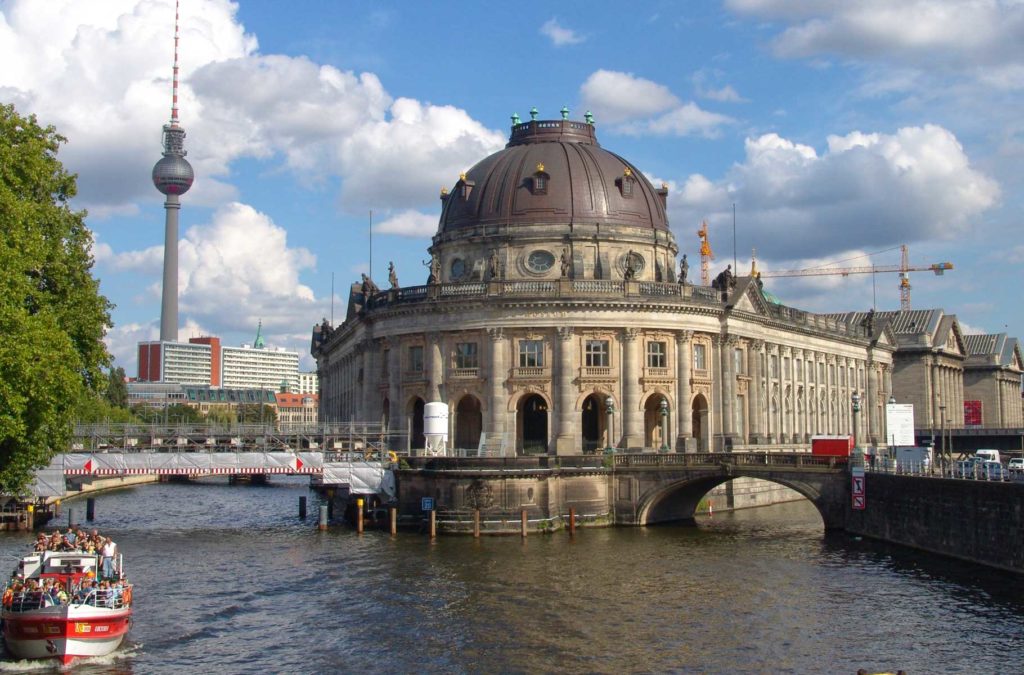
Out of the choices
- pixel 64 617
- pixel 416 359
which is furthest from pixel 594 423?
pixel 64 617

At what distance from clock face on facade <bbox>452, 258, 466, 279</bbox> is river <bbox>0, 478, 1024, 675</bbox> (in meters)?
31.5

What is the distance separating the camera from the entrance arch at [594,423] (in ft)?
291

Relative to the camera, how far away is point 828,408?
121750 mm

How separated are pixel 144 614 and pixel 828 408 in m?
89.1

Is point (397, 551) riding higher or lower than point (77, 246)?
lower

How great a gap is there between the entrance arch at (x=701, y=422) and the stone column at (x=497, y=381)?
1614 cm

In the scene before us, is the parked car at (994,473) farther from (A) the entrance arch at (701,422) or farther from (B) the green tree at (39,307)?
(B) the green tree at (39,307)

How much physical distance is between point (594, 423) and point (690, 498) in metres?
13.4

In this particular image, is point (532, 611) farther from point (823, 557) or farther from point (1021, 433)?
point (1021, 433)

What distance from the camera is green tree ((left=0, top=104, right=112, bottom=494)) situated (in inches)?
1828

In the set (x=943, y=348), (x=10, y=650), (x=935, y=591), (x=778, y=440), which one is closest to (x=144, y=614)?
(x=10, y=650)

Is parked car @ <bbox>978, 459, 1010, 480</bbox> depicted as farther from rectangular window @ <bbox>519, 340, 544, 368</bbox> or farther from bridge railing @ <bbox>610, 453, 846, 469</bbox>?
rectangular window @ <bbox>519, 340, 544, 368</bbox>

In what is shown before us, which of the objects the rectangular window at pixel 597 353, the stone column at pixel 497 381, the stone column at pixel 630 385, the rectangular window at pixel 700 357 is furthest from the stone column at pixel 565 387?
the rectangular window at pixel 700 357

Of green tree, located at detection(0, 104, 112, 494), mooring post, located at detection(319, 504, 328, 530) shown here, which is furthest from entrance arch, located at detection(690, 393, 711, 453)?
green tree, located at detection(0, 104, 112, 494)
